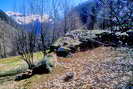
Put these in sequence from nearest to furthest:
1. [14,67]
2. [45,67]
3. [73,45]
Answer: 1. [45,67]
2. [73,45]
3. [14,67]

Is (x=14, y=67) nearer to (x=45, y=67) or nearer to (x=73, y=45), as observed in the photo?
(x=73, y=45)

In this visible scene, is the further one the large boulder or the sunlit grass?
the sunlit grass

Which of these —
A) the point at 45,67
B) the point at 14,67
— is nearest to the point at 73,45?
the point at 45,67

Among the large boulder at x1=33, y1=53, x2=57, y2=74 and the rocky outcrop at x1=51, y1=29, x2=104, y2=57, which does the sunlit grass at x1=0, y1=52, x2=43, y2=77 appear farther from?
the large boulder at x1=33, y1=53, x2=57, y2=74

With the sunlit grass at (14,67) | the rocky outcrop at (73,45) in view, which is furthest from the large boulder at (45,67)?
the sunlit grass at (14,67)

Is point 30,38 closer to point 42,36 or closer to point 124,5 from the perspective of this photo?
point 42,36

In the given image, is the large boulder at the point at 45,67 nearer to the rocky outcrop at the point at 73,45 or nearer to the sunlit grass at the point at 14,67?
the rocky outcrop at the point at 73,45

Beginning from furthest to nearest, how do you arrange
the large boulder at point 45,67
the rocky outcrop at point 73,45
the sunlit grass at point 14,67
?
the sunlit grass at point 14,67 → the rocky outcrop at point 73,45 → the large boulder at point 45,67

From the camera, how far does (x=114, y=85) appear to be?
488cm

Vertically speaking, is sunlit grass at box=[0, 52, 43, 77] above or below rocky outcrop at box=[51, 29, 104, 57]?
below

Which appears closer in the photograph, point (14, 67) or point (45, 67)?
point (45, 67)

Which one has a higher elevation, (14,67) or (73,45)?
(73,45)

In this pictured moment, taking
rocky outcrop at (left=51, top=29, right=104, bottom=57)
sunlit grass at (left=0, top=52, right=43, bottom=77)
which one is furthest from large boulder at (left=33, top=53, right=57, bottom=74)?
sunlit grass at (left=0, top=52, right=43, bottom=77)

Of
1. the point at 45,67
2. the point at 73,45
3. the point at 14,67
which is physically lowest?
the point at 14,67
